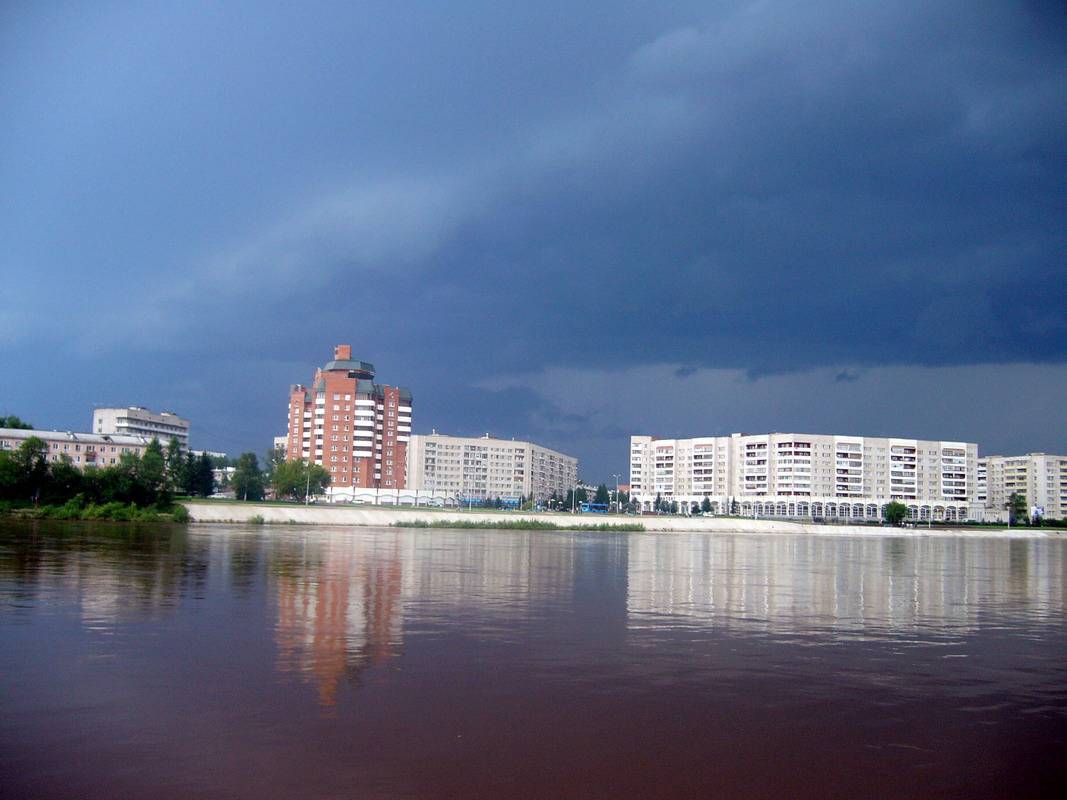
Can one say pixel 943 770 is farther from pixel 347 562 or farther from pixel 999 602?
pixel 347 562

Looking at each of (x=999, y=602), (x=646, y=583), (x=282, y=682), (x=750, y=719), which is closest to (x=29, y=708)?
(x=282, y=682)

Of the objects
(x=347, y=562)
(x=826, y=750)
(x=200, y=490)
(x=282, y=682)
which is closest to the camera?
(x=826, y=750)

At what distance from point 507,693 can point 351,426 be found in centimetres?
13904

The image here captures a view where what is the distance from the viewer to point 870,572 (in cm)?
4081

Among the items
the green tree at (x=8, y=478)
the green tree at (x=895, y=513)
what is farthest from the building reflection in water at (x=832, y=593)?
the green tree at (x=895, y=513)

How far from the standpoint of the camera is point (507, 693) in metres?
12.9

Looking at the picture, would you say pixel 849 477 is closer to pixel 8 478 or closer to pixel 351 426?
pixel 351 426

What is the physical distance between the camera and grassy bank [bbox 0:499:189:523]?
72.8 meters

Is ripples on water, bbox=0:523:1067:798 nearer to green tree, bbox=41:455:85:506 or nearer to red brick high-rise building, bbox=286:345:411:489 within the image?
green tree, bbox=41:455:85:506

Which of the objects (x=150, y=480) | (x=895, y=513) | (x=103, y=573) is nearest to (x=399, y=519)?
(x=150, y=480)

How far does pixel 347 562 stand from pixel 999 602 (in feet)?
77.5

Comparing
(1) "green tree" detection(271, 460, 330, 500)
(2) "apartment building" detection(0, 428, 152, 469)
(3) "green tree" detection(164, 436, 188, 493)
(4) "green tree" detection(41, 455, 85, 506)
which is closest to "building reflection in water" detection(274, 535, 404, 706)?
(4) "green tree" detection(41, 455, 85, 506)

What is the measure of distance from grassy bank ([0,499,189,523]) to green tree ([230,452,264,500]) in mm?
47173

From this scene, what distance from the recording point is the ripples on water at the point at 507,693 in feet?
30.9
